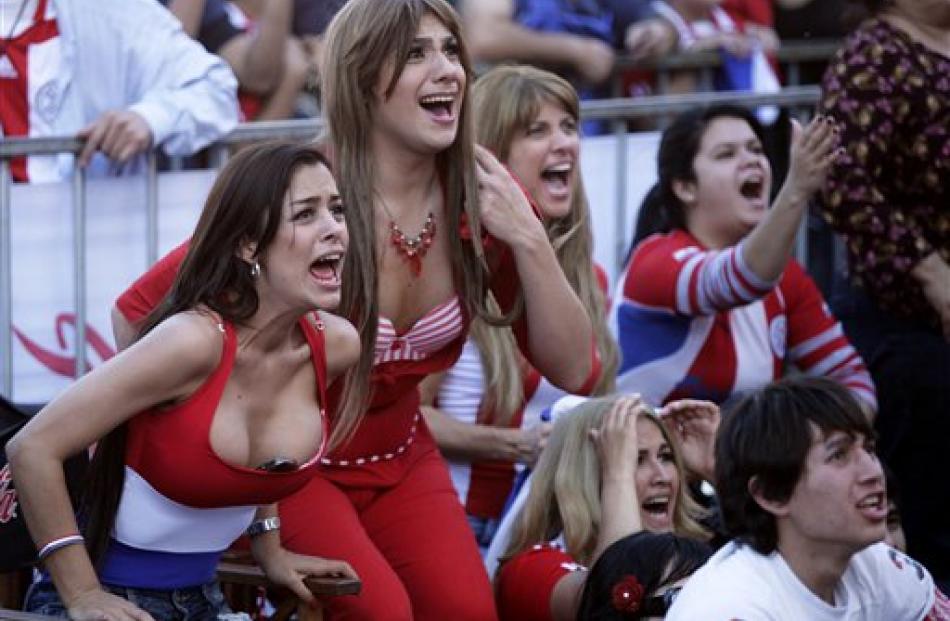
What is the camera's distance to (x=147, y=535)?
4434 millimetres

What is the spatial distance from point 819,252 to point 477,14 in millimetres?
1532

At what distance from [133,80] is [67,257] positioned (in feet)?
1.88

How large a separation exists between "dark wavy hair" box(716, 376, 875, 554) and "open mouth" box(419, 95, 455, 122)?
3.04 ft

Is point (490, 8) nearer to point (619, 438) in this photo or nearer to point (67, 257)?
point (67, 257)

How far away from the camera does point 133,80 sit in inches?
251

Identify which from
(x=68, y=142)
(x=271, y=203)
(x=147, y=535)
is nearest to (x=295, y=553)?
(x=147, y=535)

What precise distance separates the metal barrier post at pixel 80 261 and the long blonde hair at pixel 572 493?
1.42 meters

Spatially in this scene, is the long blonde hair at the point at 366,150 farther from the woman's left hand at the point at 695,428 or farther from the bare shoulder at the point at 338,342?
the woman's left hand at the point at 695,428

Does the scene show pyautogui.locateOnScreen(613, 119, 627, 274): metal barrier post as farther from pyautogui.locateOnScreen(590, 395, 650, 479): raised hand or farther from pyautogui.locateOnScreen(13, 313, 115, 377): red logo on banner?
pyautogui.locateOnScreen(13, 313, 115, 377): red logo on banner

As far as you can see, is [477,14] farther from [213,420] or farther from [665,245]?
[213,420]

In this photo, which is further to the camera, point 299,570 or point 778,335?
point 778,335

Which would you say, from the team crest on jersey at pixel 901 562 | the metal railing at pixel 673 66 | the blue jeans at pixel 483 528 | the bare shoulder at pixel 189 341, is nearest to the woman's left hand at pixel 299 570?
the bare shoulder at pixel 189 341

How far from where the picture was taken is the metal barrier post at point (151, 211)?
6.25m

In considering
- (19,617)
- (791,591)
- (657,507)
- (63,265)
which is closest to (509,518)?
(657,507)
